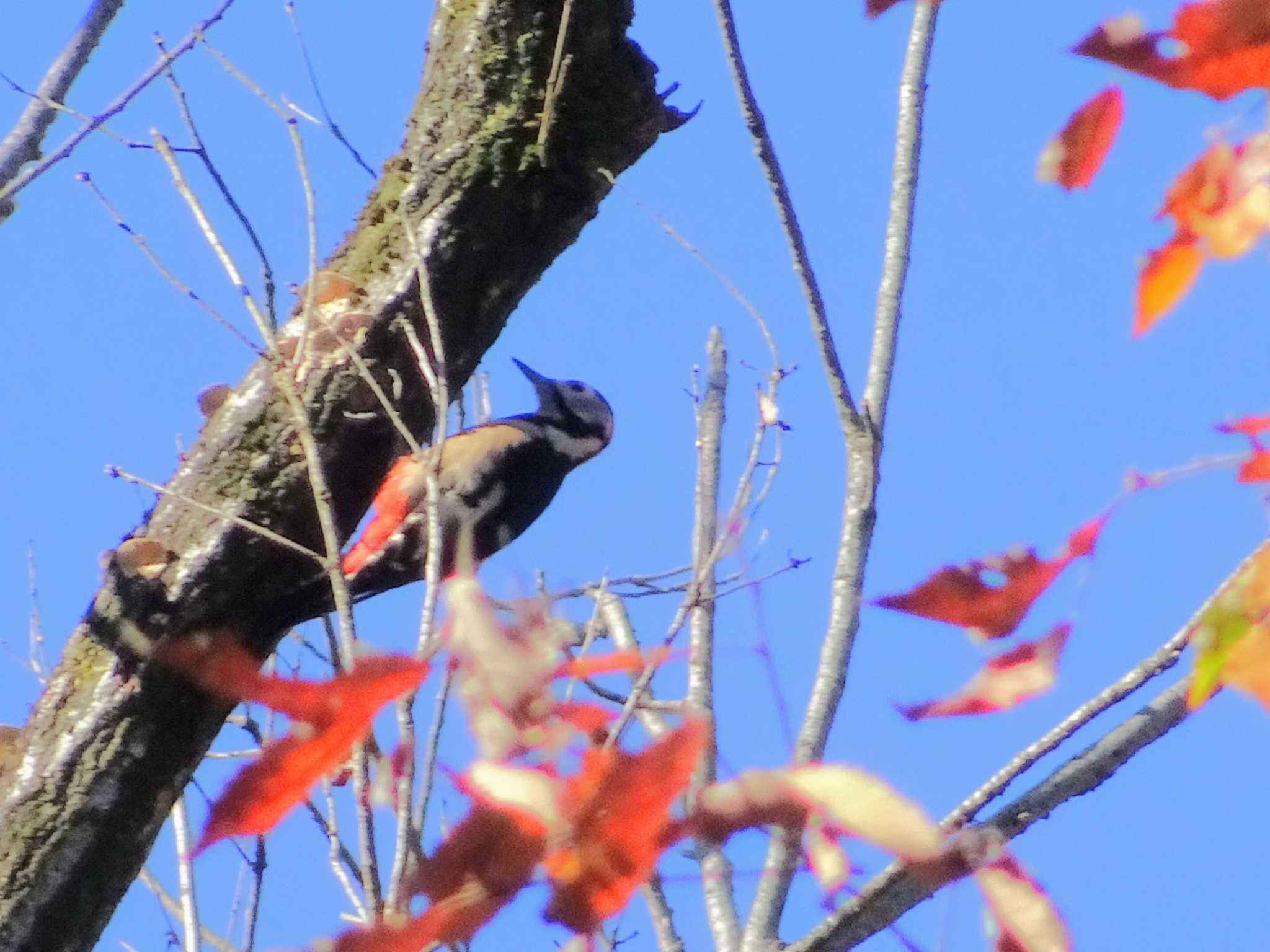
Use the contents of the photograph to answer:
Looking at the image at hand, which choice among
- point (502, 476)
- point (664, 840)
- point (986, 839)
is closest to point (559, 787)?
point (664, 840)

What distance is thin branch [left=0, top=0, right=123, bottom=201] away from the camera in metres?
2.34

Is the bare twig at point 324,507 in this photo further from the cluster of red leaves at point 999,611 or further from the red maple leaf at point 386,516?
the red maple leaf at point 386,516

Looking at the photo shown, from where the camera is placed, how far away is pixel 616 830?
1537mm

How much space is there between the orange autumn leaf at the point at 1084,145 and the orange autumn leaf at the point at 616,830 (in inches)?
27.7

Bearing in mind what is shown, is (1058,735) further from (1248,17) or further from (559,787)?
(1248,17)

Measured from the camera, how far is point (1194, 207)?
1542 mm

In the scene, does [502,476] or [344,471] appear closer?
[344,471]

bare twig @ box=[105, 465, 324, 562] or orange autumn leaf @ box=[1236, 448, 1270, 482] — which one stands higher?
bare twig @ box=[105, 465, 324, 562]

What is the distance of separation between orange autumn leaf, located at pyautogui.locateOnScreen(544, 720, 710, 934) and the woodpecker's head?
16.1 feet

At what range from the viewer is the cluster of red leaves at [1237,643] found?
4.28 ft

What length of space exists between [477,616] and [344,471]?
1143 mm

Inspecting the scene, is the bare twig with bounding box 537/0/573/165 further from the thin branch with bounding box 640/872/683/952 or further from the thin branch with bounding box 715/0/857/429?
the thin branch with bounding box 640/872/683/952

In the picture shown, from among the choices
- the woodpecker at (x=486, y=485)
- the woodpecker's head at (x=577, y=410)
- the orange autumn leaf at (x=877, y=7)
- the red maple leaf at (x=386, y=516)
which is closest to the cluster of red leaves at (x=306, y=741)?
the orange autumn leaf at (x=877, y=7)

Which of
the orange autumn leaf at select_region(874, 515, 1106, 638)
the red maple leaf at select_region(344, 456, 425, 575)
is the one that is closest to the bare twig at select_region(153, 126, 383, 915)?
the orange autumn leaf at select_region(874, 515, 1106, 638)
